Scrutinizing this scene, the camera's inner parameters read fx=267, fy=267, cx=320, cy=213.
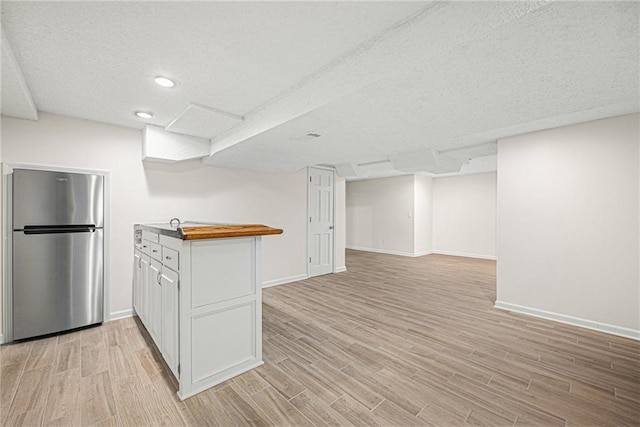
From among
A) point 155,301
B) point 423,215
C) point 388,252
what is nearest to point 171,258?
point 155,301

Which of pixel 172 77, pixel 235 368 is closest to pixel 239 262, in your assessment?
pixel 235 368

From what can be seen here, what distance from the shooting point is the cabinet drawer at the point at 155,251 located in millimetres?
2277

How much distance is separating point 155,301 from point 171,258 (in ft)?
2.20

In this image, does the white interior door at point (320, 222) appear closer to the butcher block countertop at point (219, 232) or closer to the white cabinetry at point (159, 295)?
the white cabinetry at point (159, 295)

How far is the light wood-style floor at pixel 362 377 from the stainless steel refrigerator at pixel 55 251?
0.24 metres

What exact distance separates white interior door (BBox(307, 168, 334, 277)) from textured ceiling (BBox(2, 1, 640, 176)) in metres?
Answer: 2.58

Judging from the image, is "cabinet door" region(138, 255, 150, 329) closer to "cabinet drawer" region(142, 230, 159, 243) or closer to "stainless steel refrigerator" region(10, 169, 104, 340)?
"cabinet drawer" region(142, 230, 159, 243)

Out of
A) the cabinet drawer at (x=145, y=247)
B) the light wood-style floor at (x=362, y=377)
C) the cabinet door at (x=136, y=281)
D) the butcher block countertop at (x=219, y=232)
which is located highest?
the butcher block countertop at (x=219, y=232)

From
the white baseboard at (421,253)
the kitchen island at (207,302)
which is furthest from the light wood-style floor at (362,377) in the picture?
the white baseboard at (421,253)

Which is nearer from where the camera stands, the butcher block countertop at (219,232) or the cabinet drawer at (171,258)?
the butcher block countertop at (219,232)

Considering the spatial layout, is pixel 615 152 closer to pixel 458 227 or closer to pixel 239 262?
pixel 239 262

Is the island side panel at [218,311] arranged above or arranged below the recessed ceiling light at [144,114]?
below

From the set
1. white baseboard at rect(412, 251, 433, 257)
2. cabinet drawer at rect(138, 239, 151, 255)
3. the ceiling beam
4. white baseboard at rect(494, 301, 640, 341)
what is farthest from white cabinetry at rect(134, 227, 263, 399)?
white baseboard at rect(412, 251, 433, 257)

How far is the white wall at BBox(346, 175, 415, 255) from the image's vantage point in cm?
766
